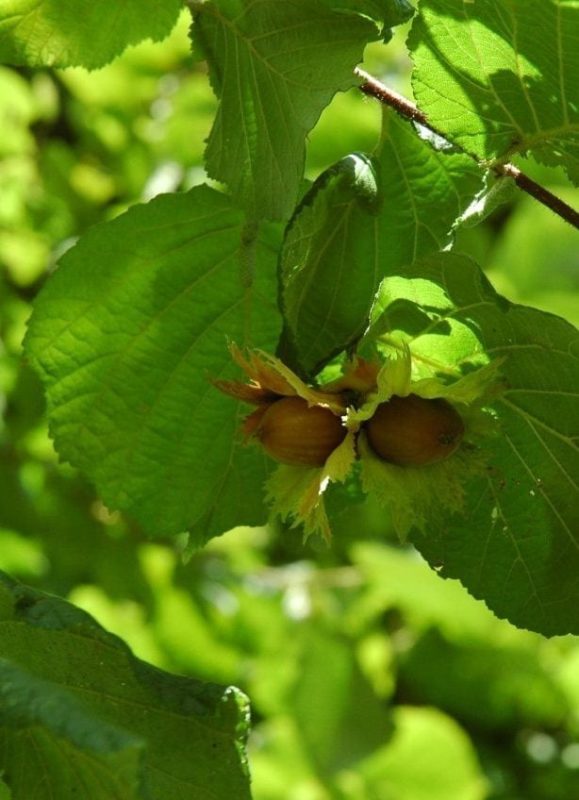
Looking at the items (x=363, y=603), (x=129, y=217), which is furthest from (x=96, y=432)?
(x=363, y=603)

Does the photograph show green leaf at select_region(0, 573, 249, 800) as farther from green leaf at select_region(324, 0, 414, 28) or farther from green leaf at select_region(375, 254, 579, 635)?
green leaf at select_region(324, 0, 414, 28)

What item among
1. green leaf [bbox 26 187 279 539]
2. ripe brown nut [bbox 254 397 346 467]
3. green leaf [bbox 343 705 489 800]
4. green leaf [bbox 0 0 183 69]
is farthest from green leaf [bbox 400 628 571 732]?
ripe brown nut [bbox 254 397 346 467]

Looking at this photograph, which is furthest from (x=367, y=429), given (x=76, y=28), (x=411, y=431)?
(x=76, y=28)

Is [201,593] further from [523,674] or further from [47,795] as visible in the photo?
[47,795]

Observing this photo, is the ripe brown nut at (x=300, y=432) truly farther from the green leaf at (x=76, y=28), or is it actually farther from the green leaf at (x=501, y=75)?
the green leaf at (x=76, y=28)

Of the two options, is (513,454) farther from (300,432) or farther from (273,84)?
(273,84)
